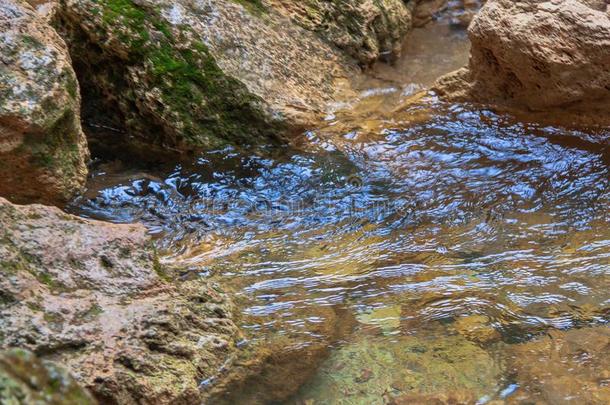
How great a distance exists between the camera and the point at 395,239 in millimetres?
3928

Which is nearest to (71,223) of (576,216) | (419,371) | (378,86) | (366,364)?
(366,364)

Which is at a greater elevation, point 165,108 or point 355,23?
point 355,23

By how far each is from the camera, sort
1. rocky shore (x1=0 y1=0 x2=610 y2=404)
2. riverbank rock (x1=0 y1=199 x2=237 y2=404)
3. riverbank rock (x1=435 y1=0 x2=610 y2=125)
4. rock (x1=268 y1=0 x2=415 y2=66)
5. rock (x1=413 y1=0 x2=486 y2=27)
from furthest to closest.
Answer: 1. rock (x1=413 y1=0 x2=486 y2=27)
2. rock (x1=268 y1=0 x2=415 y2=66)
3. riverbank rock (x1=435 y1=0 x2=610 y2=125)
4. rocky shore (x1=0 y1=0 x2=610 y2=404)
5. riverbank rock (x1=0 y1=199 x2=237 y2=404)

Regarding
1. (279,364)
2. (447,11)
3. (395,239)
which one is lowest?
(279,364)

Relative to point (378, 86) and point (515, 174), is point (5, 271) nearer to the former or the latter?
point (515, 174)

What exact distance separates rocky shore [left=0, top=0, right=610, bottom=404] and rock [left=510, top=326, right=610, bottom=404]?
1 centimetres

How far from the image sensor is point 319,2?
19.7 ft

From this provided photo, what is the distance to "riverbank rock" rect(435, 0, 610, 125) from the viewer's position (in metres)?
4.58

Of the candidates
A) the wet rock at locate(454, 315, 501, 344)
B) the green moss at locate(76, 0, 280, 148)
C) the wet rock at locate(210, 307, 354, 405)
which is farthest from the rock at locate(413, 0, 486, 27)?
the wet rock at locate(210, 307, 354, 405)

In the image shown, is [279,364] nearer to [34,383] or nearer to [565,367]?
[565,367]

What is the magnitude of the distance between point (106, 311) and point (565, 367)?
6.07 ft

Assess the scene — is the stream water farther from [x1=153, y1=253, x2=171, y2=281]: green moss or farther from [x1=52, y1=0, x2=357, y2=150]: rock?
[x1=153, y1=253, x2=171, y2=281]: green moss

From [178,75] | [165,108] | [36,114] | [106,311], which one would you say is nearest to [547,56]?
[178,75]

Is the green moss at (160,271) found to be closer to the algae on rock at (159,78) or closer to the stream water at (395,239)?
the stream water at (395,239)
